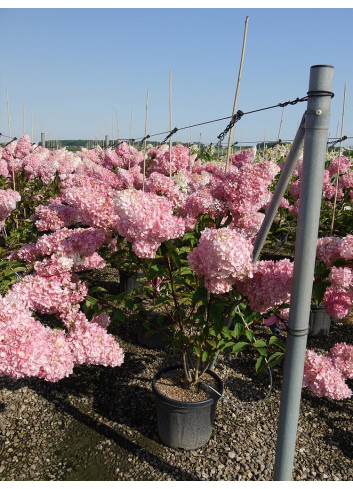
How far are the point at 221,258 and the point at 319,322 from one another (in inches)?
118

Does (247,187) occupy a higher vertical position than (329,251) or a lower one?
higher

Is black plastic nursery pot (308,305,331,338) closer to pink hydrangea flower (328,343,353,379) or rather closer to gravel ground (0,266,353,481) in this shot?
gravel ground (0,266,353,481)

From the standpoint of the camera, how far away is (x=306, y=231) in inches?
55.2

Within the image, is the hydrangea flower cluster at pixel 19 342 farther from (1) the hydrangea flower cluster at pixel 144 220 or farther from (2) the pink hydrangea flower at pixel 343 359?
(2) the pink hydrangea flower at pixel 343 359

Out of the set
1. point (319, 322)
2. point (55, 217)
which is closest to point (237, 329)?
point (55, 217)

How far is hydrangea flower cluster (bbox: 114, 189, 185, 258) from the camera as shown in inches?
67.1

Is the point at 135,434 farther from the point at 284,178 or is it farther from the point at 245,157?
the point at 245,157

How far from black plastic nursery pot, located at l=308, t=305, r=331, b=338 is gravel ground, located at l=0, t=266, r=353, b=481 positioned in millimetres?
932

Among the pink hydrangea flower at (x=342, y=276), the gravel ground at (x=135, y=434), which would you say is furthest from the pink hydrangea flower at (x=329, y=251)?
the gravel ground at (x=135, y=434)

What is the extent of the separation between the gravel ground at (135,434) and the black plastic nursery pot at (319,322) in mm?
932

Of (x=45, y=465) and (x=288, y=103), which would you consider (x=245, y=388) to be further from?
(x=288, y=103)

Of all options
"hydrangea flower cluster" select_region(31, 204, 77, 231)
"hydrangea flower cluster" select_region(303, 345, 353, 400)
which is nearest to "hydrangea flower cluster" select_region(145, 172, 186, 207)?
"hydrangea flower cluster" select_region(31, 204, 77, 231)

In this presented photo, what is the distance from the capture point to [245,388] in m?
3.22

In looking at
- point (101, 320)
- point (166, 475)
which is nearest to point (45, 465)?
point (166, 475)
